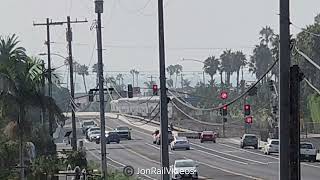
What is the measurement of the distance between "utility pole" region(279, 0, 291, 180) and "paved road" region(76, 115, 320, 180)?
106 ft

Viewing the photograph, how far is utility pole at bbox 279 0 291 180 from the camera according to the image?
12.7 metres

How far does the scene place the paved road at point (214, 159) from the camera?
49.2 m

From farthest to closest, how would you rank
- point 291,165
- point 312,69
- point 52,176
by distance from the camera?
point 312,69
point 52,176
point 291,165

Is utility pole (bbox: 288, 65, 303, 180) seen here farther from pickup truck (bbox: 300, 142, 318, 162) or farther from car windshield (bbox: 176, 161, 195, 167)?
pickup truck (bbox: 300, 142, 318, 162)

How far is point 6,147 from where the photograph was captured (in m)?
36.7

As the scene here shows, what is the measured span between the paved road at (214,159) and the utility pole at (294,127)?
105ft

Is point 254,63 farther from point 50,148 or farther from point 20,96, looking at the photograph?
point 20,96

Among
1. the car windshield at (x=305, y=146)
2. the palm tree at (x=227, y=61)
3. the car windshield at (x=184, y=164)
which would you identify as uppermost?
the palm tree at (x=227, y=61)

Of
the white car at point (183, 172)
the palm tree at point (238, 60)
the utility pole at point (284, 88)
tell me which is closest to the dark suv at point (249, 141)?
the white car at point (183, 172)

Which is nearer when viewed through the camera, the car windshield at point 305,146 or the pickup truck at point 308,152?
the car windshield at point 305,146

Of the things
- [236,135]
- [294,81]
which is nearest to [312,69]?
[236,135]

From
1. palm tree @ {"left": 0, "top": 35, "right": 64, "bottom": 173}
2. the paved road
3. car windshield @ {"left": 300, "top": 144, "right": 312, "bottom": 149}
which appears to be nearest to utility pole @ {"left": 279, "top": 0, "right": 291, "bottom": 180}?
palm tree @ {"left": 0, "top": 35, "right": 64, "bottom": 173}

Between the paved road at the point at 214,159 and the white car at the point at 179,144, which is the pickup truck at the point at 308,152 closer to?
the paved road at the point at 214,159

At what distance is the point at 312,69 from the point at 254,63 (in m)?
79.7
